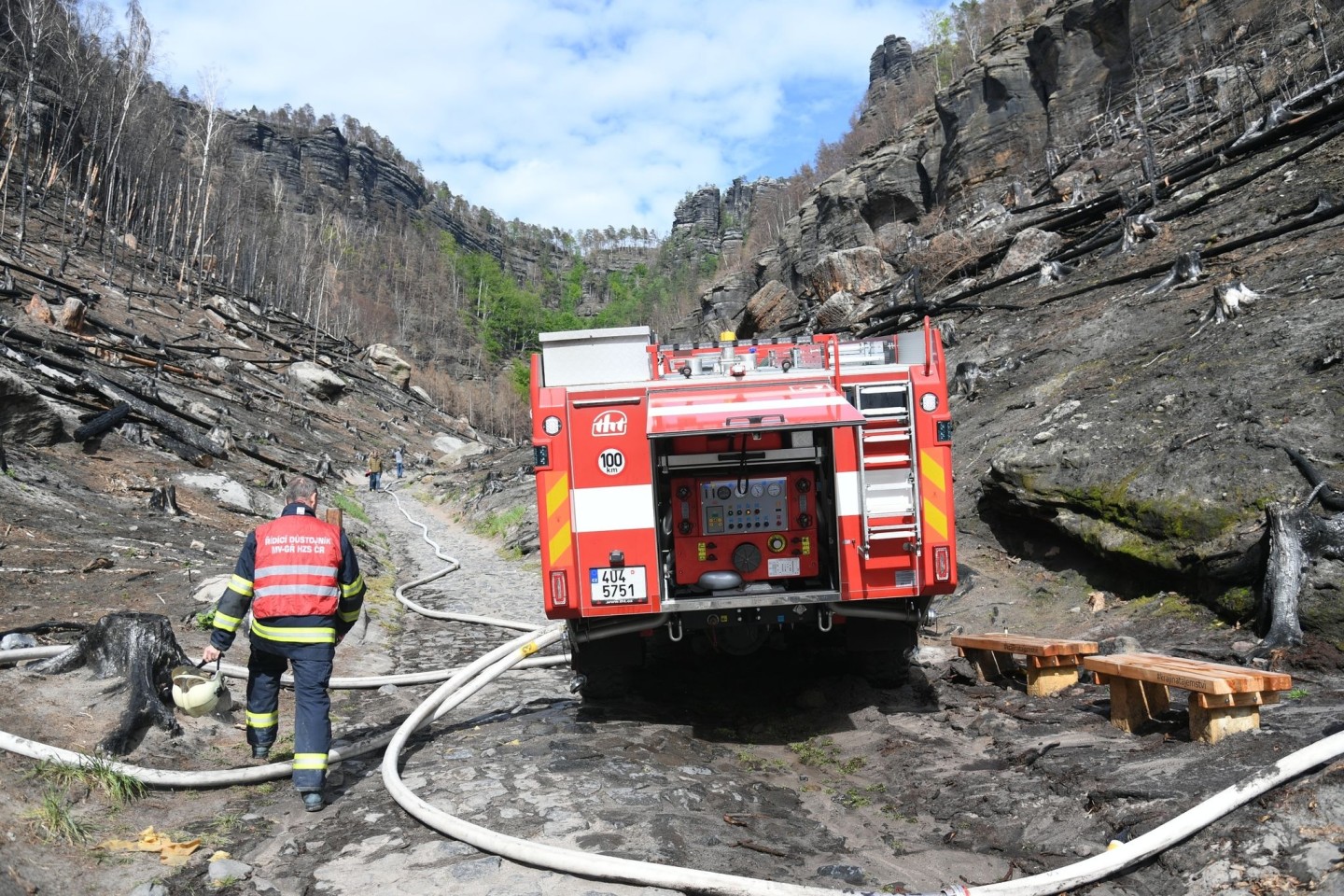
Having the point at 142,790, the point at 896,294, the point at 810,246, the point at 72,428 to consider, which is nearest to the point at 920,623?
the point at 142,790

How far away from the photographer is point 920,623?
667 centimetres

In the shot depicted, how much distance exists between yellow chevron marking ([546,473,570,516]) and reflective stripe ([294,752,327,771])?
82.7 inches

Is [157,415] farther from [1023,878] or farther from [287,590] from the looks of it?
[1023,878]

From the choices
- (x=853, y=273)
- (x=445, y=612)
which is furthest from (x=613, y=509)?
(x=853, y=273)

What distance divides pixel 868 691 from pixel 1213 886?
12.9 ft

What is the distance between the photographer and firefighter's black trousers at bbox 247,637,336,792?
5.10 metres

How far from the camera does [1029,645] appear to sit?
6.68m

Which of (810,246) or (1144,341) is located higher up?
(810,246)

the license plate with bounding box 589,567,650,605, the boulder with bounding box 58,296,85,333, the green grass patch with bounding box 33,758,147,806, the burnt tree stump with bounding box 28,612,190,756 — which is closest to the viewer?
the green grass patch with bounding box 33,758,147,806

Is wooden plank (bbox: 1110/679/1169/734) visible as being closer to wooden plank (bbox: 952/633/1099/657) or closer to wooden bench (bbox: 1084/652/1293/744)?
wooden bench (bbox: 1084/652/1293/744)

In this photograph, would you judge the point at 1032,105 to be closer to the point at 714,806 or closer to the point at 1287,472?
the point at 1287,472

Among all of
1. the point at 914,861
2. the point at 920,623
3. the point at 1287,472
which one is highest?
the point at 1287,472

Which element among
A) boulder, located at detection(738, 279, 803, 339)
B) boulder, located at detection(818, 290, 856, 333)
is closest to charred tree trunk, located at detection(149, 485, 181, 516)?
boulder, located at detection(818, 290, 856, 333)

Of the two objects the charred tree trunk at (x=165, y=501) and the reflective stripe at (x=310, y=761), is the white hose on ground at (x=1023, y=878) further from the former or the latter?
the charred tree trunk at (x=165, y=501)
